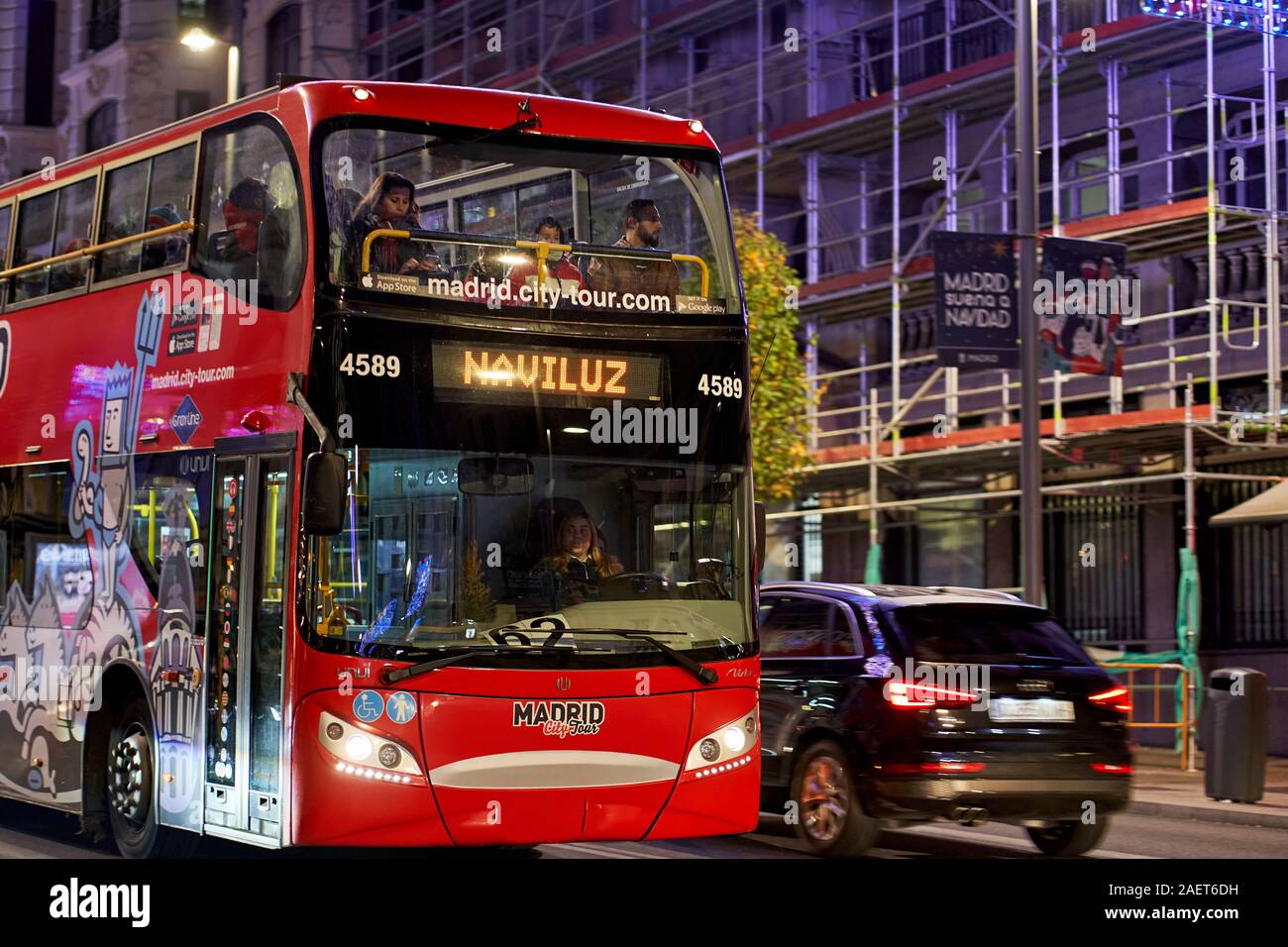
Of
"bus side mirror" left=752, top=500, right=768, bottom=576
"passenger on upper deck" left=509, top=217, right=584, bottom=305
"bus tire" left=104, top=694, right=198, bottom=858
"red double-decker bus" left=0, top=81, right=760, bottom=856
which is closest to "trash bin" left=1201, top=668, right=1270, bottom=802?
"bus side mirror" left=752, top=500, right=768, bottom=576

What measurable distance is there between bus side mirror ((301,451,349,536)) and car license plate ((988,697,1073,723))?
4497mm

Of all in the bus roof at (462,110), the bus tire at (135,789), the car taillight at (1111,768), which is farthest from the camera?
the car taillight at (1111,768)

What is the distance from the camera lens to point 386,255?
10.8 m

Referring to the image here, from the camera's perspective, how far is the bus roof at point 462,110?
11094 millimetres

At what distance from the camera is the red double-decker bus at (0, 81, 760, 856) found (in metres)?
10.4

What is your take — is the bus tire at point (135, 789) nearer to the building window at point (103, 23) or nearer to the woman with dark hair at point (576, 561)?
the woman with dark hair at point (576, 561)

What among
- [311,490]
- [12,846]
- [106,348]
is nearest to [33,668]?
[12,846]

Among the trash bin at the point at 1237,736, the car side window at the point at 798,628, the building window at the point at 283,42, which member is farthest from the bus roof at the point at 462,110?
the building window at the point at 283,42

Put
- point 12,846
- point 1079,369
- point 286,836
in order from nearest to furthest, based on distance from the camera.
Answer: point 286,836 < point 12,846 < point 1079,369

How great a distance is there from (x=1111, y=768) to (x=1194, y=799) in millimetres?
5343

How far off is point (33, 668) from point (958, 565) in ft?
57.1

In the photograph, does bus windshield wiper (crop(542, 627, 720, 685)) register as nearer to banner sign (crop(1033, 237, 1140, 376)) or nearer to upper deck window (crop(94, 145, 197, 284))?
upper deck window (crop(94, 145, 197, 284))

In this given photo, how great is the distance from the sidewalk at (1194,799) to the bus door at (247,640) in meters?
6.34
